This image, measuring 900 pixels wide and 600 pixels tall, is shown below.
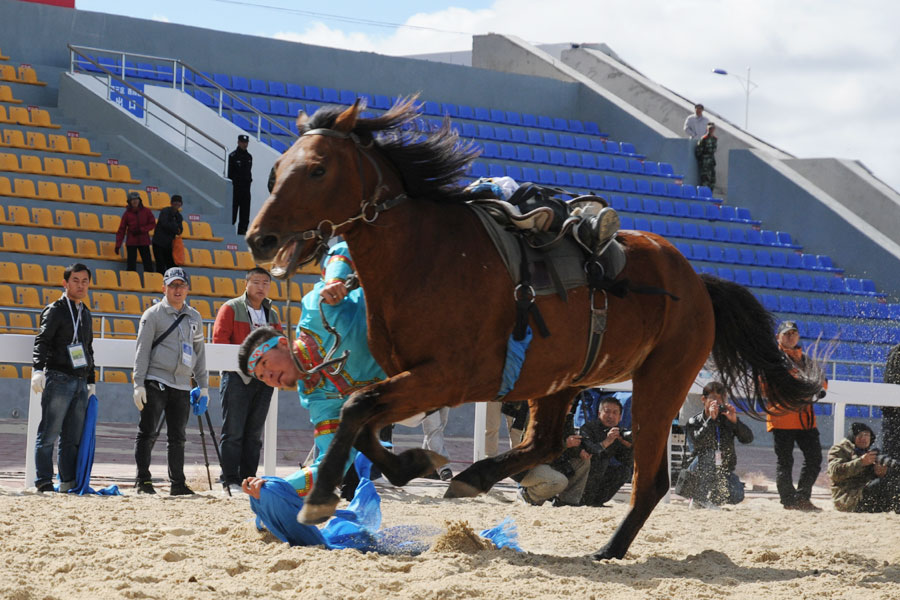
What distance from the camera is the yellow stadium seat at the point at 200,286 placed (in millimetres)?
16219

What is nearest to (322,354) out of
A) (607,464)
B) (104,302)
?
(607,464)

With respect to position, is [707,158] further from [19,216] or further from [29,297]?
[29,297]

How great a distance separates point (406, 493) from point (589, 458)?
1.49 m

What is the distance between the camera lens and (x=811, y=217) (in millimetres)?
23047

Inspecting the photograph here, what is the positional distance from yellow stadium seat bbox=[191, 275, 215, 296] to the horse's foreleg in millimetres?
11140

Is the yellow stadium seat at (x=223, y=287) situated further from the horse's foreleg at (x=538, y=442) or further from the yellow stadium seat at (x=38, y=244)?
the horse's foreleg at (x=538, y=442)

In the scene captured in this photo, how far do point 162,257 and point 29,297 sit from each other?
76.6 inches

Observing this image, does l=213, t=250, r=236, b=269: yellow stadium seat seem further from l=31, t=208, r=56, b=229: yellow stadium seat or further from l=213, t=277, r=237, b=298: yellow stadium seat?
l=31, t=208, r=56, b=229: yellow stadium seat

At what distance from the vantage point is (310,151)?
4.71 meters

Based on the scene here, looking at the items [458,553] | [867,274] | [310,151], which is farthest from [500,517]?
[867,274]

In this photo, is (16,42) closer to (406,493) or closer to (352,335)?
(406,493)

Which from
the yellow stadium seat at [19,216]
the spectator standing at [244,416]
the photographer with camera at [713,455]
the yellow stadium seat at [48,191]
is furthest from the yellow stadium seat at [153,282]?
the photographer with camera at [713,455]

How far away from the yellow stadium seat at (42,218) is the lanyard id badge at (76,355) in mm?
9146

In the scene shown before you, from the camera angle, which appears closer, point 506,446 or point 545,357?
point 545,357
